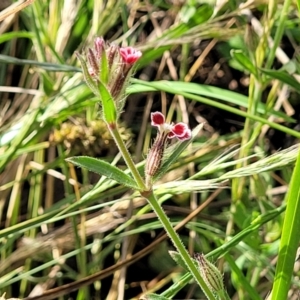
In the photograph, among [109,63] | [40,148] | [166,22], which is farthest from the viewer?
[166,22]

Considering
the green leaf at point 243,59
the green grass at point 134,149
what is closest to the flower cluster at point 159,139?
the green grass at point 134,149

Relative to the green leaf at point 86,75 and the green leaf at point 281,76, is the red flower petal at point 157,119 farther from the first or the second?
the green leaf at point 281,76

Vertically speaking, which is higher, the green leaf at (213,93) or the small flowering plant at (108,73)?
the small flowering plant at (108,73)

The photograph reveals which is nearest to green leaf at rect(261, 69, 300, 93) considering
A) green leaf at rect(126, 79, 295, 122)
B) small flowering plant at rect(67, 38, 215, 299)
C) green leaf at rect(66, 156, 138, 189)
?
green leaf at rect(126, 79, 295, 122)

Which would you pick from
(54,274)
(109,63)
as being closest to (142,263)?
(54,274)

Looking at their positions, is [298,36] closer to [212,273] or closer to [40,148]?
[40,148]

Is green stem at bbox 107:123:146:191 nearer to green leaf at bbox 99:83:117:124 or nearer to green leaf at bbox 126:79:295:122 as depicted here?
green leaf at bbox 99:83:117:124
